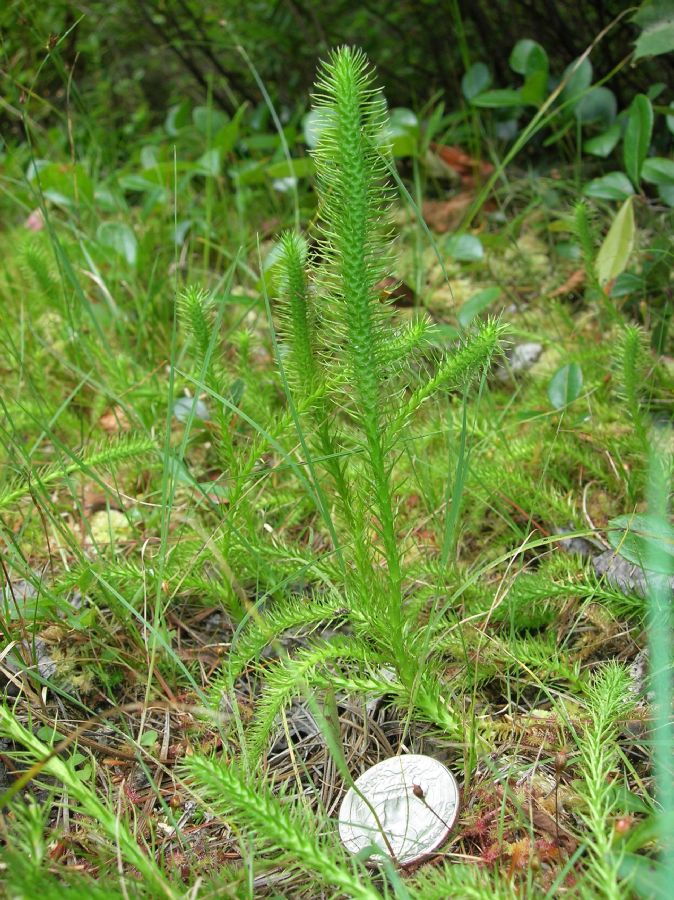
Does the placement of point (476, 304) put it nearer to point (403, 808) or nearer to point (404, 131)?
point (404, 131)

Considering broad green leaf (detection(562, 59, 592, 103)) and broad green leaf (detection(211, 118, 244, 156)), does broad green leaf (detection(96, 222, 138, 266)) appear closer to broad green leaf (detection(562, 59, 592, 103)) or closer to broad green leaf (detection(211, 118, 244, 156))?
broad green leaf (detection(211, 118, 244, 156))

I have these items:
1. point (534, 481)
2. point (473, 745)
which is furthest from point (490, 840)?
point (534, 481)

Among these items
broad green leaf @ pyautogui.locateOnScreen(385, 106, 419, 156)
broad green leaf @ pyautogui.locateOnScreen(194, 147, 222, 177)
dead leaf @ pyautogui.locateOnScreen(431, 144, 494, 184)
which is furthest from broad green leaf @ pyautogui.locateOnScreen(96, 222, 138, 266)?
dead leaf @ pyautogui.locateOnScreen(431, 144, 494, 184)

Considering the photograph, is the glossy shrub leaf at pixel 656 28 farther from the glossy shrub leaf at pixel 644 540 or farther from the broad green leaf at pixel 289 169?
the glossy shrub leaf at pixel 644 540

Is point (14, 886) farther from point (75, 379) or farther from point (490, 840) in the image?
point (75, 379)

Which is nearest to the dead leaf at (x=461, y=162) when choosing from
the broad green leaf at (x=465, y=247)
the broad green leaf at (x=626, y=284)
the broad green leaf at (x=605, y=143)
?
the broad green leaf at (x=605, y=143)

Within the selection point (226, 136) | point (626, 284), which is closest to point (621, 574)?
point (626, 284)
